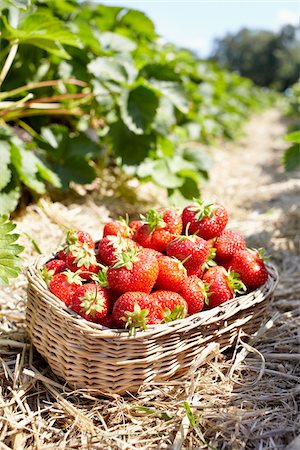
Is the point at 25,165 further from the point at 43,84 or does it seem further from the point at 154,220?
the point at 154,220

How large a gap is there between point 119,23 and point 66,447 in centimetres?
265

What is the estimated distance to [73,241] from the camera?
152 cm

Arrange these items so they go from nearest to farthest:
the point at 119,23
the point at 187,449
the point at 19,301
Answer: the point at 187,449, the point at 19,301, the point at 119,23

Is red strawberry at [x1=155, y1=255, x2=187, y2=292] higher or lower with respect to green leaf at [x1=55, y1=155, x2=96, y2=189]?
higher

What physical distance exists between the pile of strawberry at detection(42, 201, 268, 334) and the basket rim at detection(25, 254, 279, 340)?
0.02 metres

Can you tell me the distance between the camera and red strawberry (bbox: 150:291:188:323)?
136cm

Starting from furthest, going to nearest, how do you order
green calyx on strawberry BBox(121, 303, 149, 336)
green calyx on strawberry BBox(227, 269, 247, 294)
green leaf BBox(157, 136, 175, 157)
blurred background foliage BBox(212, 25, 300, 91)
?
blurred background foliage BBox(212, 25, 300, 91)
green leaf BBox(157, 136, 175, 157)
green calyx on strawberry BBox(227, 269, 247, 294)
green calyx on strawberry BBox(121, 303, 149, 336)

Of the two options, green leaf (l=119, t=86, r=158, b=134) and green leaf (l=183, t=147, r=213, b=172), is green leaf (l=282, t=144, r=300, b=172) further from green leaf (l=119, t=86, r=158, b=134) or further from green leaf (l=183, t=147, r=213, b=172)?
green leaf (l=119, t=86, r=158, b=134)

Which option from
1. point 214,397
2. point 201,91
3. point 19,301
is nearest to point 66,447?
point 214,397

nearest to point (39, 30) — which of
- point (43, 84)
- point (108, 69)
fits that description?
point (43, 84)

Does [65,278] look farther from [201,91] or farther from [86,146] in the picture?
[201,91]

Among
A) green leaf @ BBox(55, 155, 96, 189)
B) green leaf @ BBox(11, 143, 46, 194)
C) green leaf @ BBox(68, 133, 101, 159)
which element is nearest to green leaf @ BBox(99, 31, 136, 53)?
green leaf @ BBox(68, 133, 101, 159)

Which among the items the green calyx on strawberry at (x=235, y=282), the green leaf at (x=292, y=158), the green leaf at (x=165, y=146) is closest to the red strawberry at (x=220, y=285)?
the green calyx on strawberry at (x=235, y=282)

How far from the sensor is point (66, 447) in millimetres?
1269
